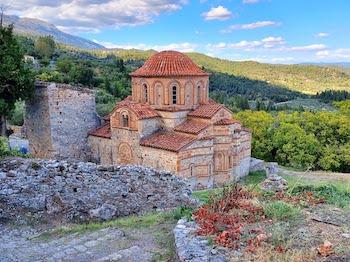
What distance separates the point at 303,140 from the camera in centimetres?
3109

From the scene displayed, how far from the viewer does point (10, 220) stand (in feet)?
31.2

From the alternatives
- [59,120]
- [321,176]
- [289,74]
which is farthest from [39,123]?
[289,74]

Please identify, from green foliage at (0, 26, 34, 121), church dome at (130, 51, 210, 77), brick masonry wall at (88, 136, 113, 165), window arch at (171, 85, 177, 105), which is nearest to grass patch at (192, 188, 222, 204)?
window arch at (171, 85, 177, 105)

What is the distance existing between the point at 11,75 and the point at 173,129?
9299 mm

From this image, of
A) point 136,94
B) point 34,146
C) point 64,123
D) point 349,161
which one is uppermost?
point 136,94

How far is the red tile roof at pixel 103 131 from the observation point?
2315 cm

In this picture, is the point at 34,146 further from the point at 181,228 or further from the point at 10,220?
the point at 181,228

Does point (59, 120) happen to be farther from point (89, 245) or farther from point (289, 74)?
point (289, 74)

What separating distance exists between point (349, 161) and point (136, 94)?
1944cm

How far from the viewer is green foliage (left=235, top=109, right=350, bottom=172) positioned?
103 feet

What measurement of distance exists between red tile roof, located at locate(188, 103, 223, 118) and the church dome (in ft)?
6.87

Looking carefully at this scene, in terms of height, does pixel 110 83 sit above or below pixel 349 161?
above

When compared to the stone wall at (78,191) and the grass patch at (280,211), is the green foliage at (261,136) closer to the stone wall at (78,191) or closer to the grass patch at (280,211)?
the stone wall at (78,191)

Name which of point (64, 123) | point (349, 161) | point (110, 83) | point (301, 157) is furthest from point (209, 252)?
point (110, 83)
